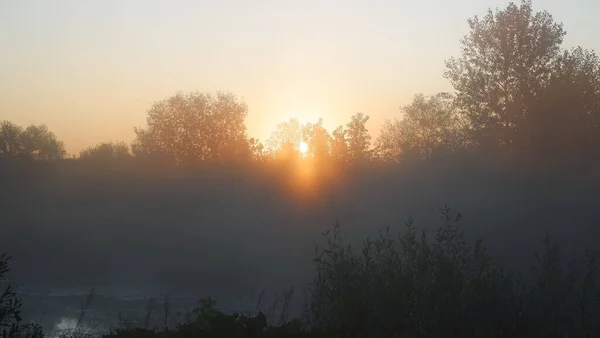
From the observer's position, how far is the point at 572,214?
3659cm

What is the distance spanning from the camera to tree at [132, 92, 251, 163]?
248 feet

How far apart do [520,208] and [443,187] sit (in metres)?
5.79

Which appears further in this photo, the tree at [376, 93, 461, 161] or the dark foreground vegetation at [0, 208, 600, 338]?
the tree at [376, 93, 461, 161]

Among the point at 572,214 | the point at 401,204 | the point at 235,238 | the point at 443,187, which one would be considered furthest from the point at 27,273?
the point at 572,214

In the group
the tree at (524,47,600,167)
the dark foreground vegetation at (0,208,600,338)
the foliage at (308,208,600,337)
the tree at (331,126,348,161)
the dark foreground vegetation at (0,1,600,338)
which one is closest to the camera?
the dark foreground vegetation at (0,208,600,338)

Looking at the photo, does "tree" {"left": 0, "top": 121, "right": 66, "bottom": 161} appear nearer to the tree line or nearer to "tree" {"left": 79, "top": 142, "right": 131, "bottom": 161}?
"tree" {"left": 79, "top": 142, "right": 131, "bottom": 161}

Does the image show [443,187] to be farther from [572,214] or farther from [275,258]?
[275,258]

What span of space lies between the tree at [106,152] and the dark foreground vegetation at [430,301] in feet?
166

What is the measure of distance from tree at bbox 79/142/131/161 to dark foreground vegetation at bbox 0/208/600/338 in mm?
50465

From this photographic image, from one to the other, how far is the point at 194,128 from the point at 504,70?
1425 inches

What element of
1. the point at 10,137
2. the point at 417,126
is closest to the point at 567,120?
the point at 417,126

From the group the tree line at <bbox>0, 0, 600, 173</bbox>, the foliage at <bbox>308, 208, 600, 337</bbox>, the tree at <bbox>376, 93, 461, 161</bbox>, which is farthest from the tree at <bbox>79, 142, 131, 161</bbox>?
the foliage at <bbox>308, 208, 600, 337</bbox>

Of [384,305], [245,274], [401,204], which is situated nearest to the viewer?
[384,305]

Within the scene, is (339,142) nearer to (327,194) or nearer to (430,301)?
(327,194)
